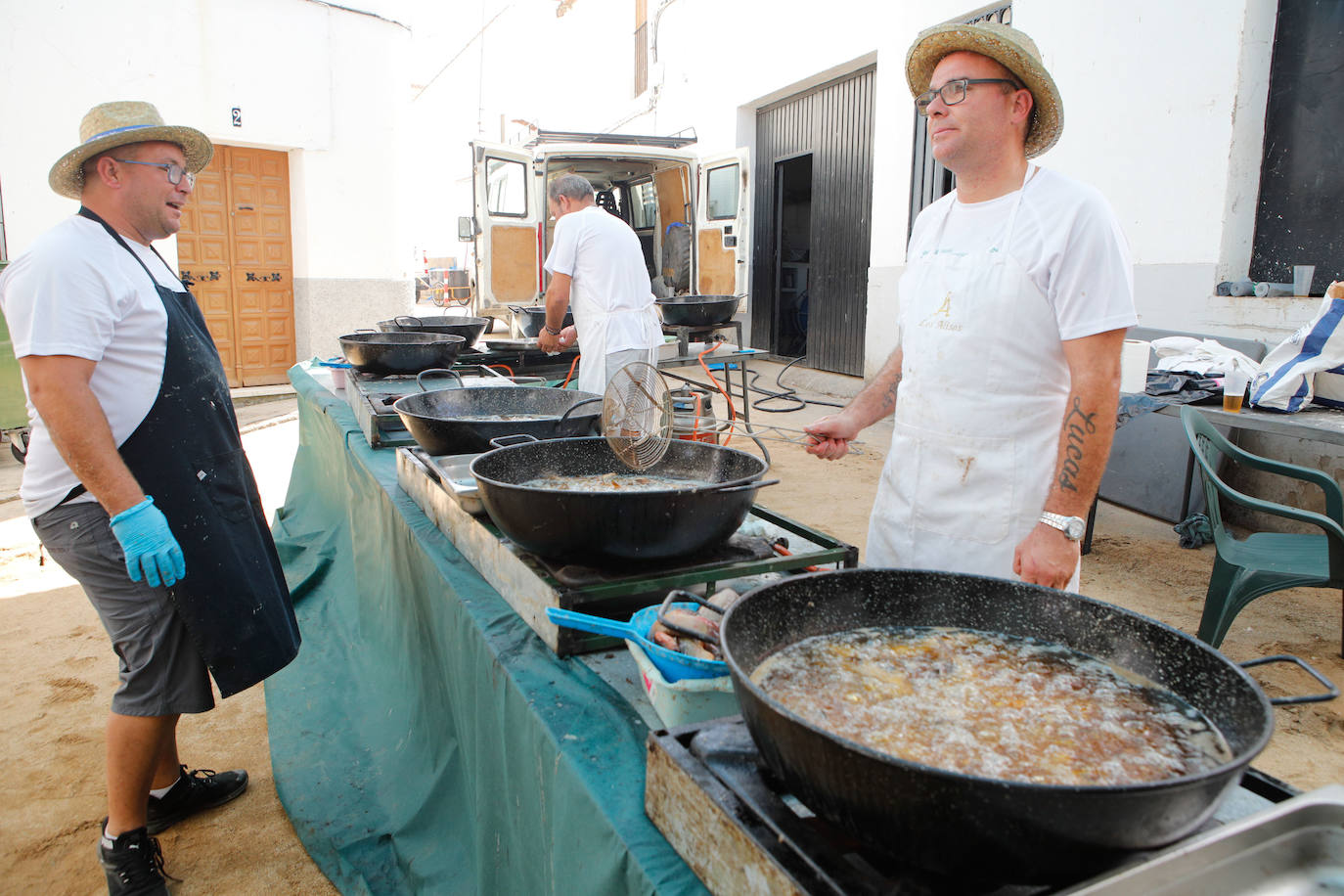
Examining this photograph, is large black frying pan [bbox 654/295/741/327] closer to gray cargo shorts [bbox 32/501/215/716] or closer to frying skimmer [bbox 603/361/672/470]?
frying skimmer [bbox 603/361/672/470]

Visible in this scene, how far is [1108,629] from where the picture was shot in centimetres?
110

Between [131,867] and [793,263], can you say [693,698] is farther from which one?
[793,263]

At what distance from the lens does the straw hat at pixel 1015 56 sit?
1.62 metres

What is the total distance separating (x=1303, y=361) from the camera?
384 centimetres

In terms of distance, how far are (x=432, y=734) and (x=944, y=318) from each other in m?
1.61

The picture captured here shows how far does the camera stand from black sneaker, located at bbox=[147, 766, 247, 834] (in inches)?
97.0

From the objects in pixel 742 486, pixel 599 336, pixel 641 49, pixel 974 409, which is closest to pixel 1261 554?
pixel 974 409

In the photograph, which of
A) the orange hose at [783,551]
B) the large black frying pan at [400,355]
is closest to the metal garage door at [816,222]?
the large black frying pan at [400,355]

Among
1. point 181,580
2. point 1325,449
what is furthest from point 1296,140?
point 181,580

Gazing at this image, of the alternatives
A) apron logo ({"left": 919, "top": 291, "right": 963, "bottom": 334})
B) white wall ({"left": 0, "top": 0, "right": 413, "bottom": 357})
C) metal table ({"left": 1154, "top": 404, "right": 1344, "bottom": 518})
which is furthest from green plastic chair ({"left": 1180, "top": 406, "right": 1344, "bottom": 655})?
white wall ({"left": 0, "top": 0, "right": 413, "bottom": 357})

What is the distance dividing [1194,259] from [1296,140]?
0.77 meters

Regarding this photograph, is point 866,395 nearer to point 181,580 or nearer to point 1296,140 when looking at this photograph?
point 181,580

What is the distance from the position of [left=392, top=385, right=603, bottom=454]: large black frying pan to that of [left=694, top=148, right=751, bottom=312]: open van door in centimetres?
601

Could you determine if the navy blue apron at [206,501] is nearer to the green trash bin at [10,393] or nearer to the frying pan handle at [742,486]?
the frying pan handle at [742,486]
